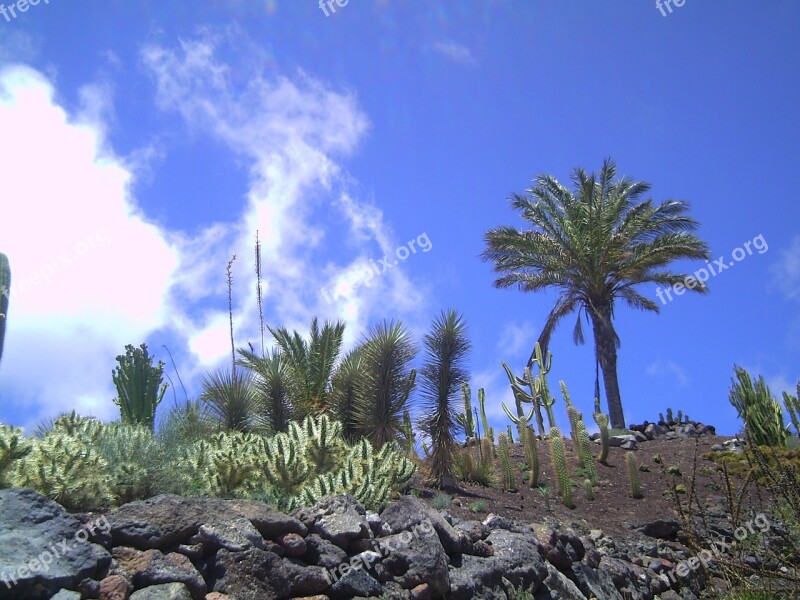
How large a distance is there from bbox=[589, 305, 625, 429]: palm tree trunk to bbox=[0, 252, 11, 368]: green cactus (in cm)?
1494

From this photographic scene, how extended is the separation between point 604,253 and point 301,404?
34.4ft

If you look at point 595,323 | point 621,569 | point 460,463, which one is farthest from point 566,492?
point 595,323

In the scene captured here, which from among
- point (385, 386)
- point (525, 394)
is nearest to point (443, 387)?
point (385, 386)

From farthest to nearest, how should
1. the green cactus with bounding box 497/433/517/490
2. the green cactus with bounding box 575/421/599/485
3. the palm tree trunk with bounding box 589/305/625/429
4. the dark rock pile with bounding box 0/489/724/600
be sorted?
the palm tree trunk with bounding box 589/305/625/429
the green cactus with bounding box 575/421/599/485
the green cactus with bounding box 497/433/517/490
the dark rock pile with bounding box 0/489/724/600

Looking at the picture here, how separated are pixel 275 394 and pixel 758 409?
1171cm

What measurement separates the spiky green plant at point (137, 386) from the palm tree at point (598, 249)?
11.1 meters

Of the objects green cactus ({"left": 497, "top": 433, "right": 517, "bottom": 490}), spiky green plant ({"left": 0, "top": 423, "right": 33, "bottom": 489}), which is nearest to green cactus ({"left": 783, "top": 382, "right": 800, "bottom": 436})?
green cactus ({"left": 497, "top": 433, "right": 517, "bottom": 490})

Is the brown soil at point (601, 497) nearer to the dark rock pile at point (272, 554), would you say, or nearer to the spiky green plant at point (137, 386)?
the dark rock pile at point (272, 554)

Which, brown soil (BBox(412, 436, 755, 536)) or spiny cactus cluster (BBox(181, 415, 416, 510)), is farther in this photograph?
brown soil (BBox(412, 436, 755, 536))

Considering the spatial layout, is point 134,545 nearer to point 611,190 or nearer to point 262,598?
point 262,598

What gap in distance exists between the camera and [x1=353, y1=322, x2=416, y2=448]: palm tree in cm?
1230

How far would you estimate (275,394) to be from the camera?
13.9 metres

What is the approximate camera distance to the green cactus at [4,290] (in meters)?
14.8

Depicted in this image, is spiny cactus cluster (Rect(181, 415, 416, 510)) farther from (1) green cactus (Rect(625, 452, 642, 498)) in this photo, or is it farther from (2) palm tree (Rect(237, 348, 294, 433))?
(1) green cactus (Rect(625, 452, 642, 498))
